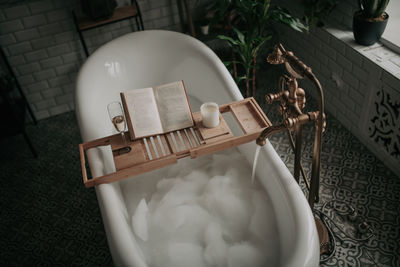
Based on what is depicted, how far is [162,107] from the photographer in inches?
77.8

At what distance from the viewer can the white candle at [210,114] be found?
1902mm

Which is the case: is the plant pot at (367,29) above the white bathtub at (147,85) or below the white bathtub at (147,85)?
above

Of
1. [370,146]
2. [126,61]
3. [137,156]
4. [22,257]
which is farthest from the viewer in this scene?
[126,61]

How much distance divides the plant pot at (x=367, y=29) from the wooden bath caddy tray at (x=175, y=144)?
92 cm

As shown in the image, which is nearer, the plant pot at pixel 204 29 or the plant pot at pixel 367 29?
the plant pot at pixel 367 29

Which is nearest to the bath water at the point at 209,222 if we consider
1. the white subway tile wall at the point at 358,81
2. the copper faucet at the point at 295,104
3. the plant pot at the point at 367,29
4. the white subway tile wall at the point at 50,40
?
the copper faucet at the point at 295,104

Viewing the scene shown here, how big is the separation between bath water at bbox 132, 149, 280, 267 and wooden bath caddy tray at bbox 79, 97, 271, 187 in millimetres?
218

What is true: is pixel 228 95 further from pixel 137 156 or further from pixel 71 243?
pixel 71 243

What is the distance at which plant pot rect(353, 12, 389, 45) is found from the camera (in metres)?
2.27

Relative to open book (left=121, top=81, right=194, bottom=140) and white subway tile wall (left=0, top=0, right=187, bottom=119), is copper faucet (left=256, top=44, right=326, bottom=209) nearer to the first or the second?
open book (left=121, top=81, right=194, bottom=140)

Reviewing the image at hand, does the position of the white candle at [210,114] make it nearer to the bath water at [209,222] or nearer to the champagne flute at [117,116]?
the bath water at [209,222]

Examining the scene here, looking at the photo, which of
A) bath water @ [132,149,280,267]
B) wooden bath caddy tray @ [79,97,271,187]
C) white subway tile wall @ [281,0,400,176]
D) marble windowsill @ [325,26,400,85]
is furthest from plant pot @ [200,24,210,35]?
bath water @ [132,149,280,267]

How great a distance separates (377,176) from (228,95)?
1070mm

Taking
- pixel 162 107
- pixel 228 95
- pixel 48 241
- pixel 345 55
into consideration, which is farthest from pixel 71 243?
pixel 345 55
